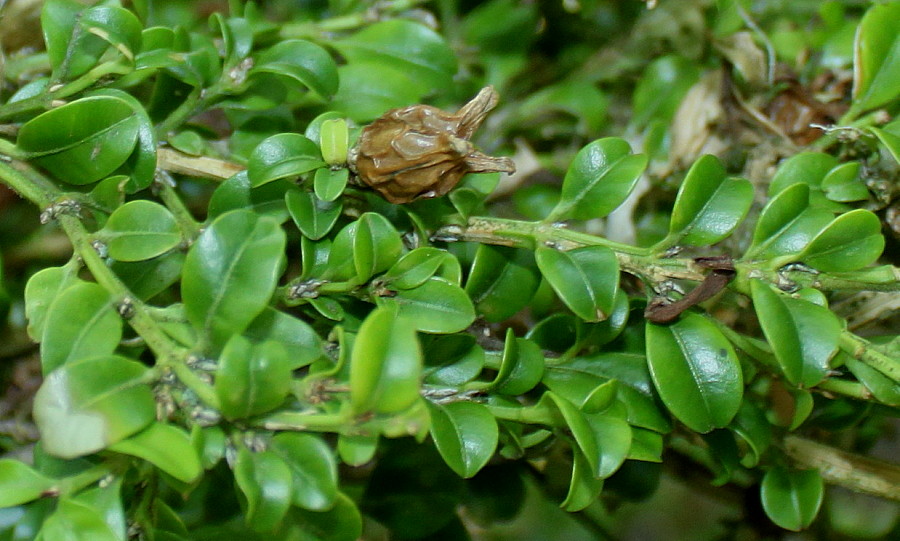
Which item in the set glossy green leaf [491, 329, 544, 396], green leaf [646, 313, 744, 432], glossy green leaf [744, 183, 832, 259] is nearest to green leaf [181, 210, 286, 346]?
glossy green leaf [491, 329, 544, 396]

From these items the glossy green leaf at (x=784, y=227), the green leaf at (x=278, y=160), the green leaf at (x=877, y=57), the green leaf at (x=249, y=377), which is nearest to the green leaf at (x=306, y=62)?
the green leaf at (x=278, y=160)

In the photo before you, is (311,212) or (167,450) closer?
(167,450)

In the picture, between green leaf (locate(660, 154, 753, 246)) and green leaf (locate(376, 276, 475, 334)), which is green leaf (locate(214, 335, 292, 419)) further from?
green leaf (locate(660, 154, 753, 246))

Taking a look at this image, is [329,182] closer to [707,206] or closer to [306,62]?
[306,62]

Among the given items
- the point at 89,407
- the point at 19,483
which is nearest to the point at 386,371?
the point at 89,407

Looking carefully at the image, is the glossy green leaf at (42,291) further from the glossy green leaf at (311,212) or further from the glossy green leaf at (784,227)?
the glossy green leaf at (784,227)

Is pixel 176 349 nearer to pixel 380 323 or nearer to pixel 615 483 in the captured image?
pixel 380 323
